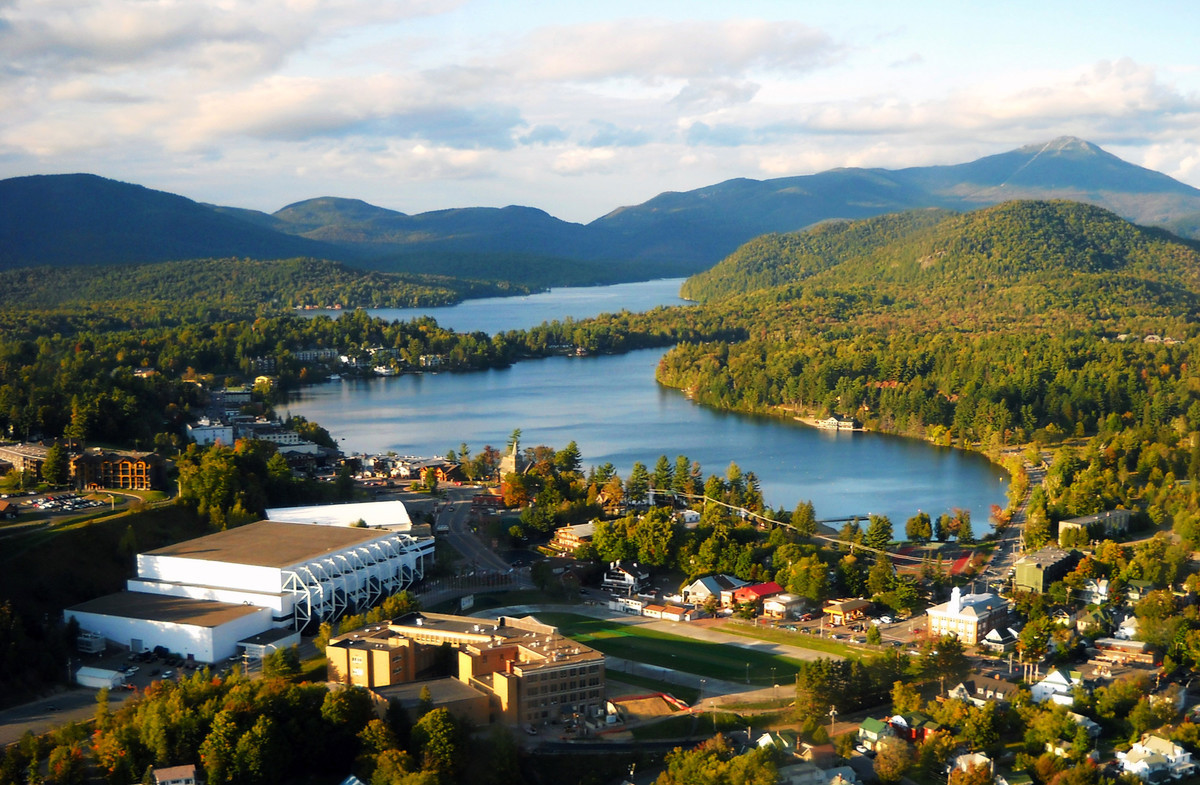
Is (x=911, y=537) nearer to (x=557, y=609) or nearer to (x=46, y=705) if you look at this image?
(x=557, y=609)

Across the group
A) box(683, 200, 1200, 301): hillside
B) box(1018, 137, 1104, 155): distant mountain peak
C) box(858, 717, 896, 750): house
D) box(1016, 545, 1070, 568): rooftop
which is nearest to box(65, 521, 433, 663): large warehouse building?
box(858, 717, 896, 750): house

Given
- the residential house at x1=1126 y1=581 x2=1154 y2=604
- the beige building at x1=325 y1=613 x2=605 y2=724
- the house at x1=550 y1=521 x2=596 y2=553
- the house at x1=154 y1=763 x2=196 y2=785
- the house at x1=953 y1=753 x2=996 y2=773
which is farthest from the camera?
the house at x1=550 y1=521 x2=596 y2=553

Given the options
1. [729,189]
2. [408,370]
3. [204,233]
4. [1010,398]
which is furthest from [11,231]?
[729,189]

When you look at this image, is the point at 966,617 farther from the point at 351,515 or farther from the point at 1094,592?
the point at 351,515

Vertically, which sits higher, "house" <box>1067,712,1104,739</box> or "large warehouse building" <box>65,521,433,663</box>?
"large warehouse building" <box>65,521,433,663</box>

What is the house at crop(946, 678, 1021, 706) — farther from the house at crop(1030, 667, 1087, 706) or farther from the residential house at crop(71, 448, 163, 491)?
the residential house at crop(71, 448, 163, 491)

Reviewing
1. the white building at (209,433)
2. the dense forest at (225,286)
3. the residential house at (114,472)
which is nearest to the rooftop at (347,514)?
the residential house at (114,472)
